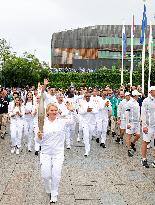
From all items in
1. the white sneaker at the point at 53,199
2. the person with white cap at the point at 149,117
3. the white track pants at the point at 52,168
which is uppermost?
the person with white cap at the point at 149,117

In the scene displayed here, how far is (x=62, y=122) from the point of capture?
948 cm

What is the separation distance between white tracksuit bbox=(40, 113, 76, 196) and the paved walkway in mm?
450

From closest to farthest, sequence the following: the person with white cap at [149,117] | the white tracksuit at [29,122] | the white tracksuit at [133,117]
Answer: the person with white cap at [149,117]
the white tracksuit at [133,117]
the white tracksuit at [29,122]

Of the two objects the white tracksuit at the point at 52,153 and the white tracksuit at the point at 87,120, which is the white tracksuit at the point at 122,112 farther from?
the white tracksuit at the point at 52,153

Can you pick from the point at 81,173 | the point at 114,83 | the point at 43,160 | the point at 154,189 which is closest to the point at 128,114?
the point at 81,173

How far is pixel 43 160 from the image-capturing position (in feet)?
30.5

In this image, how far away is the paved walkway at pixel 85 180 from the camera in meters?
9.55

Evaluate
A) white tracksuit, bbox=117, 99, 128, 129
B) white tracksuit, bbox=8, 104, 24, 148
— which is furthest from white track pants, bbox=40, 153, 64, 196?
white tracksuit, bbox=117, 99, 128, 129

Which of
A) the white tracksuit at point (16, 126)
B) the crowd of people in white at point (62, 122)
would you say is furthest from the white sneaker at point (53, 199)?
the white tracksuit at point (16, 126)

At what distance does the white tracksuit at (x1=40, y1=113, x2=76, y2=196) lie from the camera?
9.27m

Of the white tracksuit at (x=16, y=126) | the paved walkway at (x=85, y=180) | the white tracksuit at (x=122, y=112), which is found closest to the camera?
the paved walkway at (x=85, y=180)

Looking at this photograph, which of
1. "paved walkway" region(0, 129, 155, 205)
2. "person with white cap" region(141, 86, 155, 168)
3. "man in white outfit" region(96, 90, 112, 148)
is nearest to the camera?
"paved walkway" region(0, 129, 155, 205)

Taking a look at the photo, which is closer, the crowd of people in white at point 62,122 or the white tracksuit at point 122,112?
the crowd of people in white at point 62,122

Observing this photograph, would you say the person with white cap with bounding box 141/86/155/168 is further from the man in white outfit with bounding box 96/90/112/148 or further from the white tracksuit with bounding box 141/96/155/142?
the man in white outfit with bounding box 96/90/112/148
